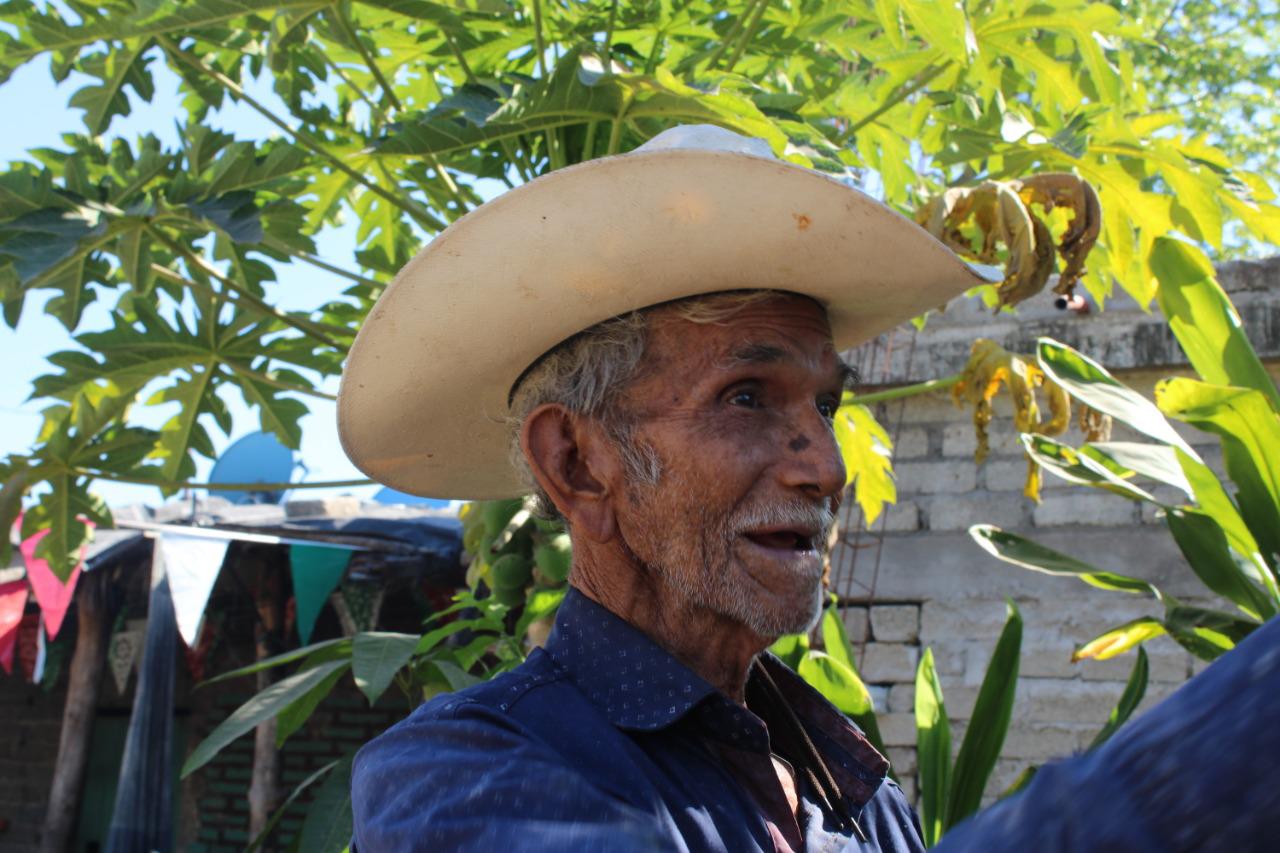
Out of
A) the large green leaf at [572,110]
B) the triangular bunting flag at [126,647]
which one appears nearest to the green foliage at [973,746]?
the large green leaf at [572,110]

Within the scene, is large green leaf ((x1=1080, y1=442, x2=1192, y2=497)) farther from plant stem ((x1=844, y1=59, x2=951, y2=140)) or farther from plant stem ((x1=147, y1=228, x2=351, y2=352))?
plant stem ((x1=147, y1=228, x2=351, y2=352))

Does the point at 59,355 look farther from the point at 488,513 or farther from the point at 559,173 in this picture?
the point at 559,173

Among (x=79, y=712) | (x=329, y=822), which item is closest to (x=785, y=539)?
(x=329, y=822)

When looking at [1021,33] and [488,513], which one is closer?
[1021,33]

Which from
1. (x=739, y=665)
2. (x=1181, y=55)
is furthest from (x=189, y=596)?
(x=1181, y=55)

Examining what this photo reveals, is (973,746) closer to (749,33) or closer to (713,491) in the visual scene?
(749,33)

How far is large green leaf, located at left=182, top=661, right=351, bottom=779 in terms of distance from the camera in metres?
2.79

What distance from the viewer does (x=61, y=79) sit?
2980 mm

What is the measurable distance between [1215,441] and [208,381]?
3.35 meters

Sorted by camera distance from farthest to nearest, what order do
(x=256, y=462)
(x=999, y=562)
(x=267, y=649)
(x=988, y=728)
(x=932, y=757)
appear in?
(x=256, y=462) < (x=267, y=649) < (x=999, y=562) < (x=932, y=757) < (x=988, y=728)

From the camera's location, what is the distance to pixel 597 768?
4.17 ft

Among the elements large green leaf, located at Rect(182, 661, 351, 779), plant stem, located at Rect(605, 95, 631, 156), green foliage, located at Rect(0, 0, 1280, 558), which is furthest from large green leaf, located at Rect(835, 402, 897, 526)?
large green leaf, located at Rect(182, 661, 351, 779)

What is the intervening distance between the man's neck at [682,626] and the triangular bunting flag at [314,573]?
4.92m

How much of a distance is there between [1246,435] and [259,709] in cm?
206
